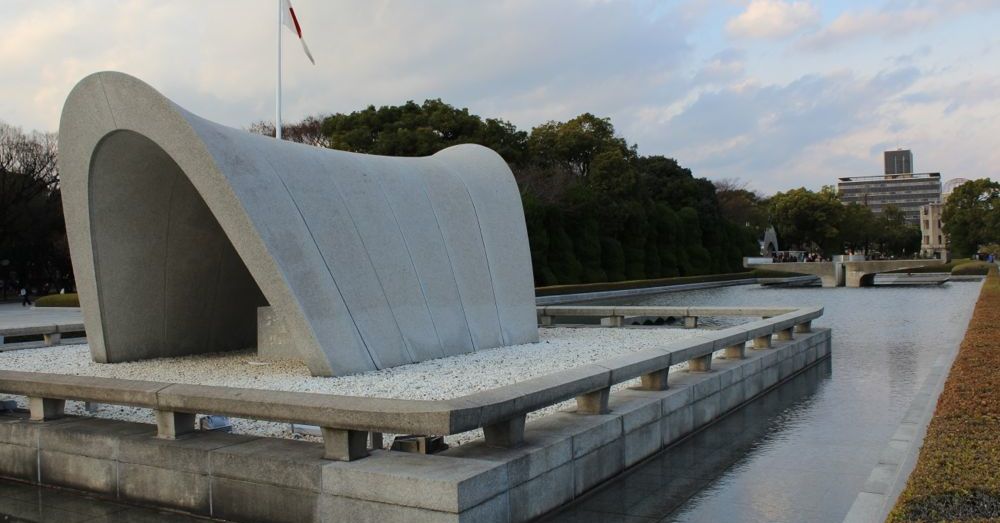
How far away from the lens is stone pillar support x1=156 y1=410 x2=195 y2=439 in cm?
596

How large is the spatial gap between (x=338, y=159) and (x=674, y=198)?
5302cm

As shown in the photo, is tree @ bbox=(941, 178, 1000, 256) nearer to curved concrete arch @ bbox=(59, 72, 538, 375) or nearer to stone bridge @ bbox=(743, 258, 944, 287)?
stone bridge @ bbox=(743, 258, 944, 287)

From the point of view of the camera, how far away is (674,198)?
62.0 meters

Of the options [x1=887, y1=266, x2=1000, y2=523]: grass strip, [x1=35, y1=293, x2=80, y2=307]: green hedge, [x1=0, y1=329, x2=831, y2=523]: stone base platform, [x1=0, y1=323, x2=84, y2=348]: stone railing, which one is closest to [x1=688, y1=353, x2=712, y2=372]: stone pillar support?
[x1=0, y1=329, x2=831, y2=523]: stone base platform

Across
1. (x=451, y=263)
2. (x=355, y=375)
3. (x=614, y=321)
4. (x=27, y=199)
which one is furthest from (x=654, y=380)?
(x=27, y=199)

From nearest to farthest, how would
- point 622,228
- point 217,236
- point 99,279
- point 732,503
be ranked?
1. point 732,503
2. point 99,279
3. point 217,236
4. point 622,228

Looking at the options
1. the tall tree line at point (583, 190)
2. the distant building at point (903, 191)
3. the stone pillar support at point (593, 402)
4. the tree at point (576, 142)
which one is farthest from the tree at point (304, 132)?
the distant building at point (903, 191)

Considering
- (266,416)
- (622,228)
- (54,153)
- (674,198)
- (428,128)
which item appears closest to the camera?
(266,416)

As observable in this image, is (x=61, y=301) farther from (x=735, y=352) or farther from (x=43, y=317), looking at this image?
(x=735, y=352)

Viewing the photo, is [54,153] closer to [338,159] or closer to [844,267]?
[338,159]

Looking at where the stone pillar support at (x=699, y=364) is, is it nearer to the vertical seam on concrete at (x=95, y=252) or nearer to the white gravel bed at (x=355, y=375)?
the white gravel bed at (x=355, y=375)

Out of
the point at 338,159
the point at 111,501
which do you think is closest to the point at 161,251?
the point at 338,159

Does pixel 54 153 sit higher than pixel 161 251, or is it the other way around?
pixel 54 153

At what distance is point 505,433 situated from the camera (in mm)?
5516
